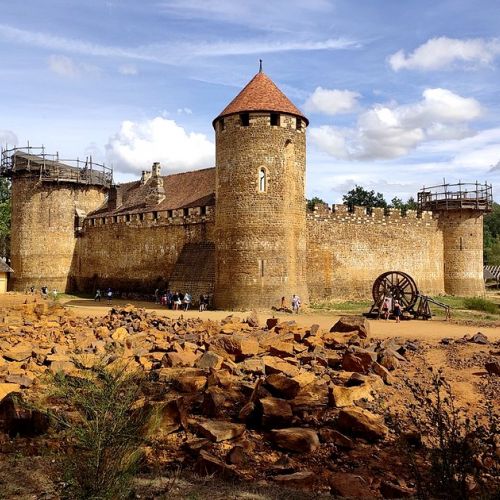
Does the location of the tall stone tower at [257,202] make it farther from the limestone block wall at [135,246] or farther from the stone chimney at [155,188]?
the stone chimney at [155,188]

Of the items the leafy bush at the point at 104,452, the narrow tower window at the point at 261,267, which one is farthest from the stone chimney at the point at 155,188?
the leafy bush at the point at 104,452

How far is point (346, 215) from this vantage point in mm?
29516

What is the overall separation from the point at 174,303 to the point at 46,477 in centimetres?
1981

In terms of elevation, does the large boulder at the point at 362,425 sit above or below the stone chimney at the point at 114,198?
below

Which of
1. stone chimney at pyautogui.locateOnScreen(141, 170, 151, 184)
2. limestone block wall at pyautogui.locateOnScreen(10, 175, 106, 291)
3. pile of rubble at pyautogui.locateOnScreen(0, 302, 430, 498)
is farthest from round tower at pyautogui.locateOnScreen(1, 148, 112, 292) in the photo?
pile of rubble at pyautogui.locateOnScreen(0, 302, 430, 498)

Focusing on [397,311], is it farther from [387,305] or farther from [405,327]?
[405,327]

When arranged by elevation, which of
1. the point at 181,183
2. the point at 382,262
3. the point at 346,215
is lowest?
the point at 382,262

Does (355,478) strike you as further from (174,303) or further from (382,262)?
(382,262)

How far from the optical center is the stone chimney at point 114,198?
37875 mm

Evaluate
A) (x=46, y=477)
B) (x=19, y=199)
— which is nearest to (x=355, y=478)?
(x=46, y=477)

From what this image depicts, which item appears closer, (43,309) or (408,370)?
(408,370)

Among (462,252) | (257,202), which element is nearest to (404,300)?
(257,202)

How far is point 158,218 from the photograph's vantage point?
3147 cm

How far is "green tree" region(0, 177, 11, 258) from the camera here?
44681 millimetres
